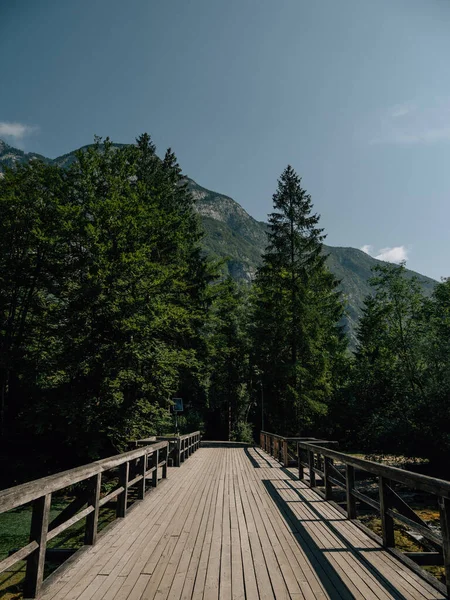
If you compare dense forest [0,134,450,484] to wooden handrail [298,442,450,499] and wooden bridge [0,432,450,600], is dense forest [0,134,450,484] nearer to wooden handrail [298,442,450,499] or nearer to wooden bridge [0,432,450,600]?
wooden bridge [0,432,450,600]

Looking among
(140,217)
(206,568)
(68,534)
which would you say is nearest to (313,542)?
(206,568)

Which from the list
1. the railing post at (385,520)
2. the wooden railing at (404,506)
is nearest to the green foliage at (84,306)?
the wooden railing at (404,506)

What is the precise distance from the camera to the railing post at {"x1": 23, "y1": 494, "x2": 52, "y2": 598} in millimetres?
2986

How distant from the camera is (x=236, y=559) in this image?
385cm

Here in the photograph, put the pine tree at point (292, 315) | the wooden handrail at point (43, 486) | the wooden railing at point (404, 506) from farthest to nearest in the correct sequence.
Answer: the pine tree at point (292, 315) < the wooden railing at point (404, 506) < the wooden handrail at point (43, 486)

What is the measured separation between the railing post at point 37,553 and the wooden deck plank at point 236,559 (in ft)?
0.50

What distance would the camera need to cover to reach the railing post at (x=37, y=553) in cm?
299

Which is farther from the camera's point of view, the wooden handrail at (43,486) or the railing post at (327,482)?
the railing post at (327,482)

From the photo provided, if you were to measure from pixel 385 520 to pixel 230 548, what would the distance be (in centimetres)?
194

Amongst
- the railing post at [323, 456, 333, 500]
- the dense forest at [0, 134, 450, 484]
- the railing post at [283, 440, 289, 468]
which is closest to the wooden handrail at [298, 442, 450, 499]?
the railing post at [323, 456, 333, 500]

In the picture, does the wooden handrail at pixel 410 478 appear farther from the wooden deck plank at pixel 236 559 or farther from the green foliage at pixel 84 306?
the green foliage at pixel 84 306

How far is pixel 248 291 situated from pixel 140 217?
2104 cm

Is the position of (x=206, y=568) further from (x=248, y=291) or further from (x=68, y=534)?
(x=248, y=291)

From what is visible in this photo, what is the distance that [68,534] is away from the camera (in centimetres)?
887
